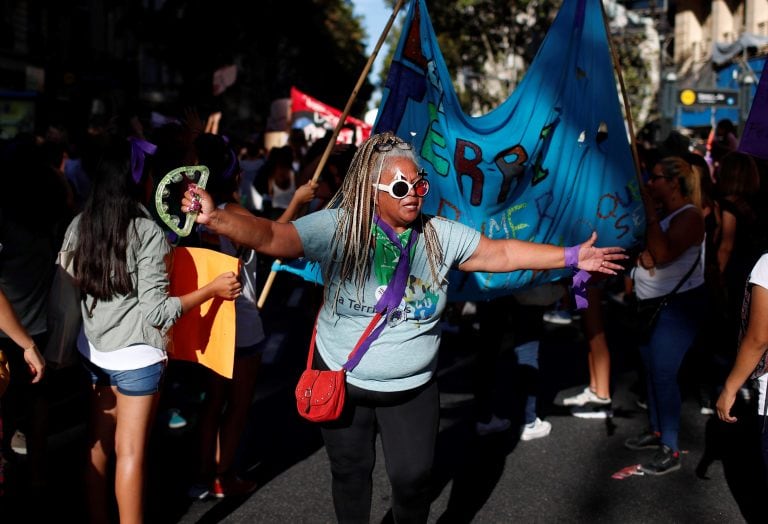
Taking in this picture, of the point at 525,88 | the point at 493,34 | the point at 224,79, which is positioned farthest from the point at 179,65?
the point at 525,88

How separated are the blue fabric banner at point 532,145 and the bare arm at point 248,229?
173cm

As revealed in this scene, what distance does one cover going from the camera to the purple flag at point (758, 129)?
4.42 metres

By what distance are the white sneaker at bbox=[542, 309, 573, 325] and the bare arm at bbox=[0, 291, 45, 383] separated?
668 centimetres

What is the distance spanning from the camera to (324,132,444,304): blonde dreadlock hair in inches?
128

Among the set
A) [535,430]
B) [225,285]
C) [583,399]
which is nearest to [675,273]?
[535,430]

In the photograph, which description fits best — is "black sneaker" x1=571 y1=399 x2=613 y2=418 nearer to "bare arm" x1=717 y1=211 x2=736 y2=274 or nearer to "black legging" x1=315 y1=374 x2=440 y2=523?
"bare arm" x1=717 y1=211 x2=736 y2=274

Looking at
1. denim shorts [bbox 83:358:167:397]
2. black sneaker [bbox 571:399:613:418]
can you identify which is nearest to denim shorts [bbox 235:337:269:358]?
denim shorts [bbox 83:358:167:397]

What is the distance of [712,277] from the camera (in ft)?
18.7

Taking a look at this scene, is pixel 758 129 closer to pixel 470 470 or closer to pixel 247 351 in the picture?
pixel 470 470

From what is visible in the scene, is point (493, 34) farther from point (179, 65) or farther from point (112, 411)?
point (112, 411)

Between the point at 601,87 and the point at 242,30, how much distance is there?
28.1 meters

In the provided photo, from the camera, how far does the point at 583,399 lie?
20.3ft

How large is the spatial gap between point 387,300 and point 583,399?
3348mm

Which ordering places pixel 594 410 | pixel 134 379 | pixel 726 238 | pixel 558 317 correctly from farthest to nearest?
pixel 558 317, pixel 726 238, pixel 594 410, pixel 134 379
